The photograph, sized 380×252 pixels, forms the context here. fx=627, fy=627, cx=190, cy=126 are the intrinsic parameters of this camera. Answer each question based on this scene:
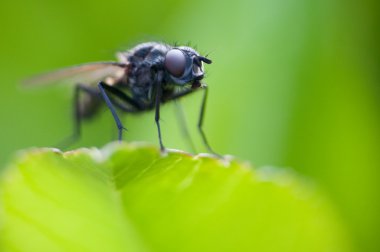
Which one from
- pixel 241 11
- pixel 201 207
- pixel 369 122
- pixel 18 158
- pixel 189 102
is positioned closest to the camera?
pixel 18 158

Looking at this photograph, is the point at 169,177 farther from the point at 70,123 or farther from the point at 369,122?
the point at 70,123

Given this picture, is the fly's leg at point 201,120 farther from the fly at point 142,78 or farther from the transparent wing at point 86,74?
the transparent wing at point 86,74

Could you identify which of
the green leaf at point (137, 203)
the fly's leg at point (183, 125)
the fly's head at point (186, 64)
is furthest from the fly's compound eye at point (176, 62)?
the green leaf at point (137, 203)

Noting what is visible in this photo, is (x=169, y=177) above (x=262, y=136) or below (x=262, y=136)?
above

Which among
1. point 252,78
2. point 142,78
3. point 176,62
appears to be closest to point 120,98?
point 142,78

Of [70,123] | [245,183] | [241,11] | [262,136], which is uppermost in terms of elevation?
[241,11]

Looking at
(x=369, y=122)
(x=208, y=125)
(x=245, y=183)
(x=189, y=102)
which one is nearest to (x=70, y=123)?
(x=189, y=102)

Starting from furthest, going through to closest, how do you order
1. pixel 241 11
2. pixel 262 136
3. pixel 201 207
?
pixel 241 11 → pixel 262 136 → pixel 201 207

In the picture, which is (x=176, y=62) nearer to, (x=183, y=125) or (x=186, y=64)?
(x=186, y=64)
